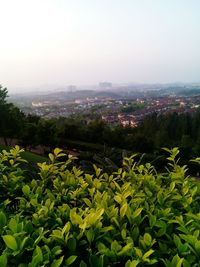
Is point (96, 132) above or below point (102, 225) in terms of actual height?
below

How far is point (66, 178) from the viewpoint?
2.75 meters

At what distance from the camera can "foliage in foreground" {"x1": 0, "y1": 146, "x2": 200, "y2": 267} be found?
164cm

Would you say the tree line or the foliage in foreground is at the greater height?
the foliage in foreground

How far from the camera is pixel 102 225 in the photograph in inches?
79.7

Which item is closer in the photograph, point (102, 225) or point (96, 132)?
point (102, 225)

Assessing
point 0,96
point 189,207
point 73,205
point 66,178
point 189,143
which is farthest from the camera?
point 189,143

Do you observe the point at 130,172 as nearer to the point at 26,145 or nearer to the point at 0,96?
the point at 0,96

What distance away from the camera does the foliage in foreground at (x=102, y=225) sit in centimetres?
164

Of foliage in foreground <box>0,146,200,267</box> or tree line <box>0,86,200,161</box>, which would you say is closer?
foliage in foreground <box>0,146,200,267</box>

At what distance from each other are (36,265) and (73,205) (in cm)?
101

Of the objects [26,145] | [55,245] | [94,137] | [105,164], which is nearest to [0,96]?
[26,145]

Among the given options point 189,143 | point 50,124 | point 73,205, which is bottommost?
point 189,143

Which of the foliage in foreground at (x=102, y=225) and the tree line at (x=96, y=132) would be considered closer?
the foliage in foreground at (x=102, y=225)

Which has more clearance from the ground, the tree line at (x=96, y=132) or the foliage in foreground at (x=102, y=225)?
the foliage in foreground at (x=102, y=225)
